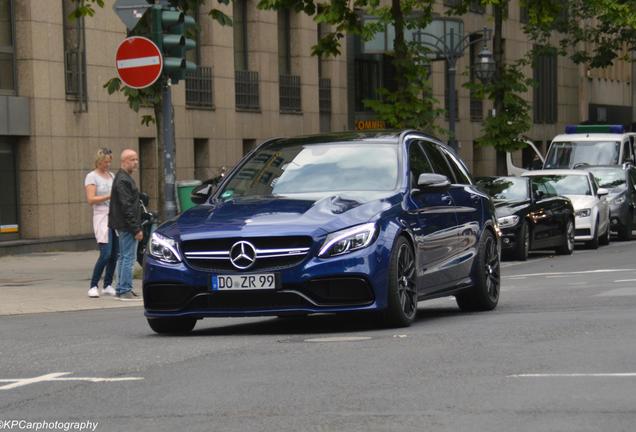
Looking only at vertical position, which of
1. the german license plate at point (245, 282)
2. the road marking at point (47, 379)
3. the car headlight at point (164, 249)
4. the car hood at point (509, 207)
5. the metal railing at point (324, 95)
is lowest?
the car hood at point (509, 207)

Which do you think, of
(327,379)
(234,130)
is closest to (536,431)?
(327,379)

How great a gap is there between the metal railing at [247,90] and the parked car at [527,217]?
41.3ft

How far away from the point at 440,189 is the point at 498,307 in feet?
8.04

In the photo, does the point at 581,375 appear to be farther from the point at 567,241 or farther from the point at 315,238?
the point at 567,241

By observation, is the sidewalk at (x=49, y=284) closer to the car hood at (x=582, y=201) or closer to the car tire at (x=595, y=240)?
the car hood at (x=582, y=201)

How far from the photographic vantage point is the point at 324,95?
1893 inches

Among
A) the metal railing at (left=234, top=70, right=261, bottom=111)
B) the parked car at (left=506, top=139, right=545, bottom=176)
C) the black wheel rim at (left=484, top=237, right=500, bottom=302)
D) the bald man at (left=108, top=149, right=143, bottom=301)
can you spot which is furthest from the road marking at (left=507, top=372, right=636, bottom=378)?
the metal railing at (left=234, top=70, right=261, bottom=111)

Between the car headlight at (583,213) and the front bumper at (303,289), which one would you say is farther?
the car headlight at (583,213)

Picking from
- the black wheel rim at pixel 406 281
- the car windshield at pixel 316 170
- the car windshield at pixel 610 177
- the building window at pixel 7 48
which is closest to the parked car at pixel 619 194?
the car windshield at pixel 610 177

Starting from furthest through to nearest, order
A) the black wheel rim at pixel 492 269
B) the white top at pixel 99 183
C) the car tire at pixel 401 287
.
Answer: the white top at pixel 99 183 → the black wheel rim at pixel 492 269 → the car tire at pixel 401 287

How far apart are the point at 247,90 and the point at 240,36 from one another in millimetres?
1433

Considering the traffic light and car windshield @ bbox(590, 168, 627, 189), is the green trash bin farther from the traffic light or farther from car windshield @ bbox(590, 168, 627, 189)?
car windshield @ bbox(590, 168, 627, 189)

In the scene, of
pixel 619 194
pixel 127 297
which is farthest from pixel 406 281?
pixel 619 194

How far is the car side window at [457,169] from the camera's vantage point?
Result: 15242 millimetres
